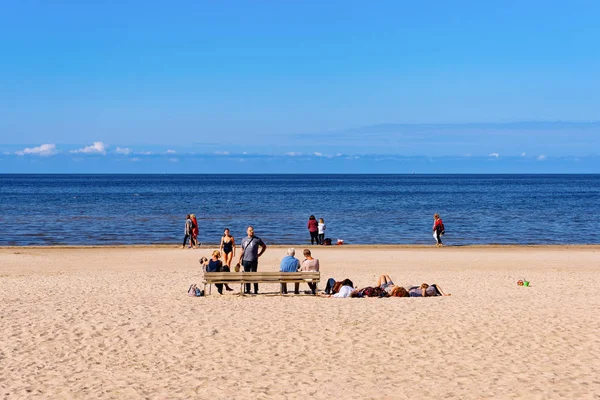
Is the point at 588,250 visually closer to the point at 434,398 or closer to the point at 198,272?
the point at 198,272

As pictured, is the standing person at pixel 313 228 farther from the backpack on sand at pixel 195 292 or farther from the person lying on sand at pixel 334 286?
the backpack on sand at pixel 195 292

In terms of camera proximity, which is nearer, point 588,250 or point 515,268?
point 515,268

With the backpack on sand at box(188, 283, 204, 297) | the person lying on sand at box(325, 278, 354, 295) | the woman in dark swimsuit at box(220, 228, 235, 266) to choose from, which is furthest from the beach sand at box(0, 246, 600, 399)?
the woman in dark swimsuit at box(220, 228, 235, 266)

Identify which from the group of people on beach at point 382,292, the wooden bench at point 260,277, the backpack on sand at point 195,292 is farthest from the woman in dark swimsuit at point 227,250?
the group of people on beach at point 382,292

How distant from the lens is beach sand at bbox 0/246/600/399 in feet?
30.0

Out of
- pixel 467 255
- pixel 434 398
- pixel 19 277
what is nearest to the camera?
pixel 434 398

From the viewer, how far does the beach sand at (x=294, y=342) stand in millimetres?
9156

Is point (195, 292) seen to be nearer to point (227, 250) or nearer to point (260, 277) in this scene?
point (260, 277)

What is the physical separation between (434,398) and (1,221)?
4486cm

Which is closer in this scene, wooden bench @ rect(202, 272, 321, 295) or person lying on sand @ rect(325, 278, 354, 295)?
wooden bench @ rect(202, 272, 321, 295)

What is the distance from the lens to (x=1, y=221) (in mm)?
47406

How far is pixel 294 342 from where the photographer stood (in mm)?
11422

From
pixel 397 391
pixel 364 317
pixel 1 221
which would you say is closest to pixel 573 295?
pixel 364 317

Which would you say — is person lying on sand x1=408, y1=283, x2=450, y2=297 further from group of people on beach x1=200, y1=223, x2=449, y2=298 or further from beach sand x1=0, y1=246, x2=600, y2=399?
beach sand x1=0, y1=246, x2=600, y2=399
